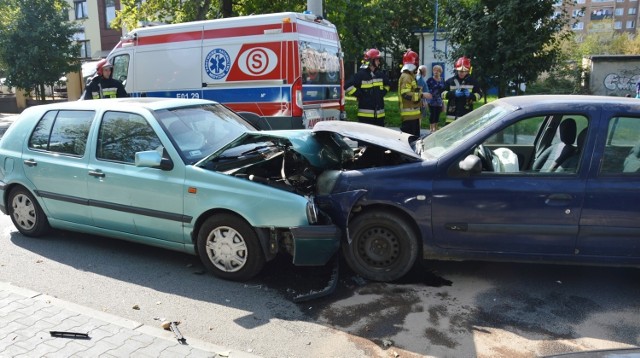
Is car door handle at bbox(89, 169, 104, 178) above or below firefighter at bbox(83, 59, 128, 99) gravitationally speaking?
below

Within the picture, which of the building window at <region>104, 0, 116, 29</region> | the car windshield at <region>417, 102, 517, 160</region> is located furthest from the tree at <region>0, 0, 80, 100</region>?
the car windshield at <region>417, 102, 517, 160</region>

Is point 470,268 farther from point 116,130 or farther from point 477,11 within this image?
point 477,11

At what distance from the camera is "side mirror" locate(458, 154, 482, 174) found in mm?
4062

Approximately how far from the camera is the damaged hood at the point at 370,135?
4418 millimetres

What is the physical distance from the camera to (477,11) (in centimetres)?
1196

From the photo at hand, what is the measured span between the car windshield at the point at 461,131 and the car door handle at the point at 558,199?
0.77 m

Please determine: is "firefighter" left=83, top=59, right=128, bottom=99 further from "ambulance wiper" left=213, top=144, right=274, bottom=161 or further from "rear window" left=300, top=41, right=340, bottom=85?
"ambulance wiper" left=213, top=144, right=274, bottom=161

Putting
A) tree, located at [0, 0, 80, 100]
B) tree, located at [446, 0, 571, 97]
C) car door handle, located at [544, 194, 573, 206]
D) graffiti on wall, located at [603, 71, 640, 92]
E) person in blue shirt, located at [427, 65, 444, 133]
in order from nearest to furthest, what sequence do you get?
car door handle, located at [544, 194, 573, 206]
person in blue shirt, located at [427, 65, 444, 133]
tree, located at [446, 0, 571, 97]
graffiti on wall, located at [603, 71, 640, 92]
tree, located at [0, 0, 80, 100]

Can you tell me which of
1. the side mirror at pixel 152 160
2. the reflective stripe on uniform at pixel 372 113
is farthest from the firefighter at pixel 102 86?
the side mirror at pixel 152 160

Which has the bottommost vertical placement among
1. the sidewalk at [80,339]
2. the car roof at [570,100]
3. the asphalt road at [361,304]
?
the asphalt road at [361,304]

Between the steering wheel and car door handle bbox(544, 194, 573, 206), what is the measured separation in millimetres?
510

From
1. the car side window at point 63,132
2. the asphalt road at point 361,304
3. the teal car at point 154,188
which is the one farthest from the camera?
the car side window at point 63,132

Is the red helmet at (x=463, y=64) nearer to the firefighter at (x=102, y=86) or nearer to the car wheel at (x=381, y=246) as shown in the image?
the car wheel at (x=381, y=246)

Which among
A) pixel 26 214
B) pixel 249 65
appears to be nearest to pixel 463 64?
pixel 249 65
